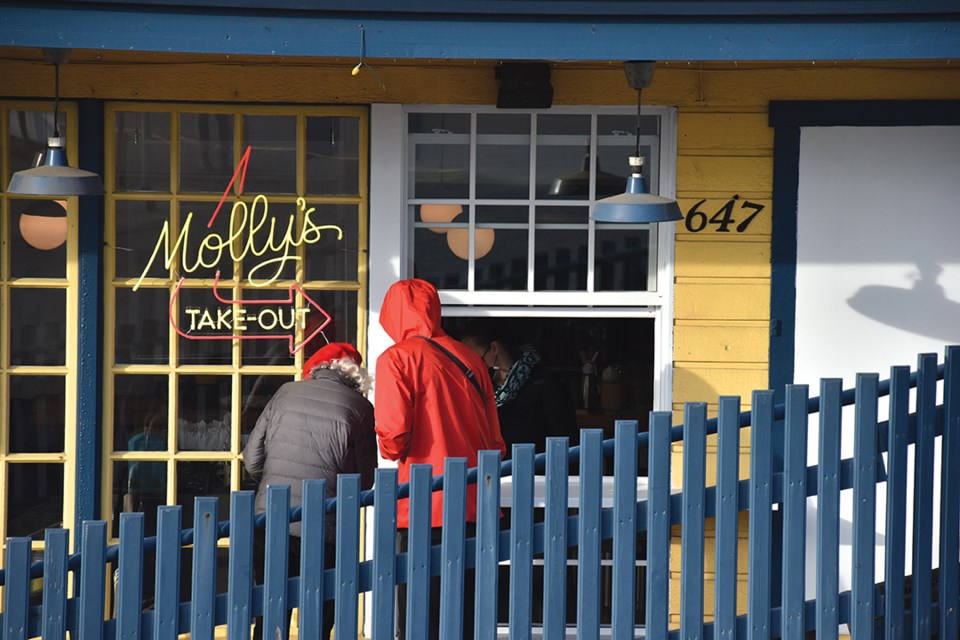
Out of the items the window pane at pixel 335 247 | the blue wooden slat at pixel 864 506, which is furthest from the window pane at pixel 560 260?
the blue wooden slat at pixel 864 506

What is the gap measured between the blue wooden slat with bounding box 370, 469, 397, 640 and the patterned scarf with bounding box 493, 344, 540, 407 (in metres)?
1.95

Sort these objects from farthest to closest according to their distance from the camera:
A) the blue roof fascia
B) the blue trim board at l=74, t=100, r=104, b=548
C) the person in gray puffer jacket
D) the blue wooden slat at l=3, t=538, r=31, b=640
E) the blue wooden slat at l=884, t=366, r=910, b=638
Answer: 1. the blue trim board at l=74, t=100, r=104, b=548
2. the person in gray puffer jacket
3. the blue roof fascia
4. the blue wooden slat at l=884, t=366, r=910, b=638
5. the blue wooden slat at l=3, t=538, r=31, b=640

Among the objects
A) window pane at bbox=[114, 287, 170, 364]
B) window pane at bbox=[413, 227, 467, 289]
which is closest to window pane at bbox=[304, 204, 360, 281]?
window pane at bbox=[413, 227, 467, 289]

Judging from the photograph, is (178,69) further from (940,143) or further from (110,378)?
(940,143)

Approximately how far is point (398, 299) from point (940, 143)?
9.31ft

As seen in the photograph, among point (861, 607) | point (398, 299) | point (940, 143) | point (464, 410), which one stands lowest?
point (861, 607)

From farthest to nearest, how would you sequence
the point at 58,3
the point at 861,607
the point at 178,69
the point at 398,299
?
the point at 178,69
the point at 398,299
the point at 58,3
the point at 861,607

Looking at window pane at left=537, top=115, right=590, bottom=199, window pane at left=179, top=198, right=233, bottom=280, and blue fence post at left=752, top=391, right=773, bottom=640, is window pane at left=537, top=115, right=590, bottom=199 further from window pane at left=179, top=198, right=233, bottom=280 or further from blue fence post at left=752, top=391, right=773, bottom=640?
blue fence post at left=752, top=391, right=773, bottom=640

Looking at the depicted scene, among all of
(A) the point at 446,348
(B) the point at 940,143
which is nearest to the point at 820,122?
(B) the point at 940,143

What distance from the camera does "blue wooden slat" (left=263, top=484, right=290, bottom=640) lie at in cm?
A: 425

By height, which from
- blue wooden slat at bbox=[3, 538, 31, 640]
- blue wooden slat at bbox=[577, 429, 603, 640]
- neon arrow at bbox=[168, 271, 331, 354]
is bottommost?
blue wooden slat at bbox=[3, 538, 31, 640]

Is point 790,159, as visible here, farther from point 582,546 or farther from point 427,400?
point 582,546

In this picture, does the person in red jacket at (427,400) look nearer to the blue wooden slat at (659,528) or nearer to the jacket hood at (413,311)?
the jacket hood at (413,311)

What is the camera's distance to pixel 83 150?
5953mm
